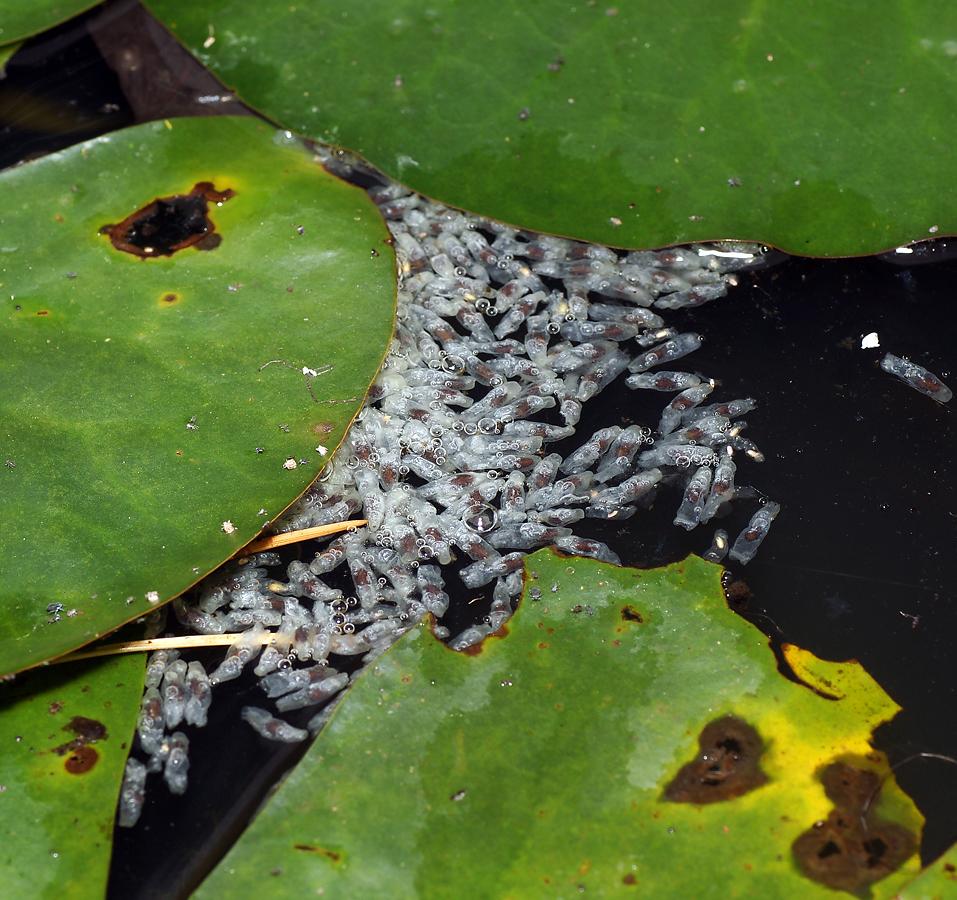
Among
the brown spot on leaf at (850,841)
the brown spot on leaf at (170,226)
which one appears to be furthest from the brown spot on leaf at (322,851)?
the brown spot on leaf at (170,226)

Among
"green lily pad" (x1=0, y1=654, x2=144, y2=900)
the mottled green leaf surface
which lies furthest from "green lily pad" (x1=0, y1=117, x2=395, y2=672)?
the mottled green leaf surface

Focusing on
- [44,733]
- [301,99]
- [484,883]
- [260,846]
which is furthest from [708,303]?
[44,733]

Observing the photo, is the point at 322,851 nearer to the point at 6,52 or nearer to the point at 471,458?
the point at 471,458

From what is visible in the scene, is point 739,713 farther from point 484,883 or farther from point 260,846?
point 260,846

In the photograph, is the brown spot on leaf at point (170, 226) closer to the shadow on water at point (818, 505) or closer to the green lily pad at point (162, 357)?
the green lily pad at point (162, 357)

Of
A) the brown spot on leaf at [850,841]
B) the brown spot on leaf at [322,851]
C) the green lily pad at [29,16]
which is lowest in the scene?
the brown spot on leaf at [850,841]

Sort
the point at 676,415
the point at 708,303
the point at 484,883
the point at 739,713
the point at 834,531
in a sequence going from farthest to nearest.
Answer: the point at 708,303
the point at 676,415
the point at 834,531
the point at 739,713
the point at 484,883

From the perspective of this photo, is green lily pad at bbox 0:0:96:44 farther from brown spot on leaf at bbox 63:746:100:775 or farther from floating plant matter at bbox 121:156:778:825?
brown spot on leaf at bbox 63:746:100:775
